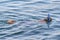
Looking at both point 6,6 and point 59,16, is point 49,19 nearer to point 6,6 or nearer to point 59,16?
point 59,16

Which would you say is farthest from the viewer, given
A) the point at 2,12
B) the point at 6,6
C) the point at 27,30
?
the point at 6,6

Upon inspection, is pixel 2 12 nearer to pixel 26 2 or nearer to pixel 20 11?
pixel 20 11

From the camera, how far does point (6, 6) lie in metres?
9.30

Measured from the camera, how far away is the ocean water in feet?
22.6

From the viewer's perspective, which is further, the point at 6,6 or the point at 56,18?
the point at 6,6

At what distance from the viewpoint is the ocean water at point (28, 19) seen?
272 inches

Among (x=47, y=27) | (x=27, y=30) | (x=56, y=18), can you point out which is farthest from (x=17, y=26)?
(x=56, y=18)

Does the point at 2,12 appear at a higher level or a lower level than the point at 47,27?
higher

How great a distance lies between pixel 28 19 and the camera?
26.0ft

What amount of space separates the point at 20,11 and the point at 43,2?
151 cm

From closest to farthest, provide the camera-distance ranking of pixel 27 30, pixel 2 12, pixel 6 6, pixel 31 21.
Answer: pixel 27 30 < pixel 31 21 < pixel 2 12 < pixel 6 6

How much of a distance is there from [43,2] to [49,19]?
2115mm

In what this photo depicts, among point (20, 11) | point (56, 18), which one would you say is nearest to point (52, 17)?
point (56, 18)

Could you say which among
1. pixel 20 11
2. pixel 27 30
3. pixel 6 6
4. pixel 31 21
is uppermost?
pixel 6 6
